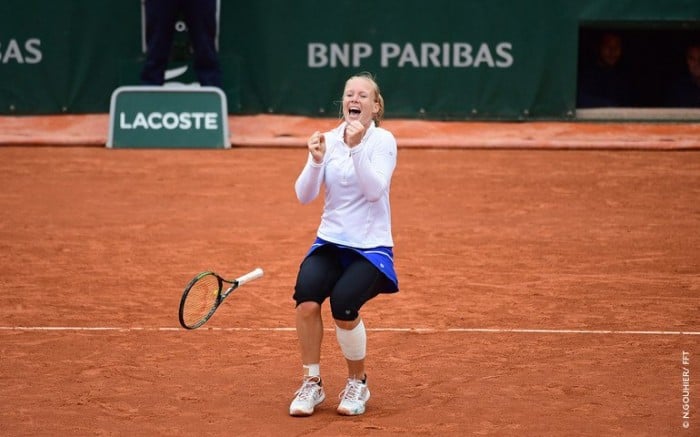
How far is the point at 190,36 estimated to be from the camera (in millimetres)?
14109

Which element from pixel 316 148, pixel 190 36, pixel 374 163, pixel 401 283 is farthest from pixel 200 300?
pixel 190 36

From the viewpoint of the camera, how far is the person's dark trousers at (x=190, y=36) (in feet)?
45.4

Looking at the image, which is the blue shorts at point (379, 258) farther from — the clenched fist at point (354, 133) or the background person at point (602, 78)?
the background person at point (602, 78)

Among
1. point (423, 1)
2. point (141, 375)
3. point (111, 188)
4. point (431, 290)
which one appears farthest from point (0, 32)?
point (141, 375)

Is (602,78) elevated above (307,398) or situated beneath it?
elevated above

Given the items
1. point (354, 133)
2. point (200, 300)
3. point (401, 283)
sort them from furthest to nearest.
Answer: point (401, 283)
point (200, 300)
point (354, 133)

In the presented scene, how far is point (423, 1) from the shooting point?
48.1ft

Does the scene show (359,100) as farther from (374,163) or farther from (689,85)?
(689,85)

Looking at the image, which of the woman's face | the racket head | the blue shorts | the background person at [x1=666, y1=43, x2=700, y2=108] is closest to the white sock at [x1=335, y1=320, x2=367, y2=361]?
the blue shorts

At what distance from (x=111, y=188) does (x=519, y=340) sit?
18.5 ft

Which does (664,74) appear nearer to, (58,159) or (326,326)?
(58,159)

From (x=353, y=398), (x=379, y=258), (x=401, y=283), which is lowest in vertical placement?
(x=353, y=398)

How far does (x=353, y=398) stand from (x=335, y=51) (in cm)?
923

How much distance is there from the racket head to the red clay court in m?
0.41
